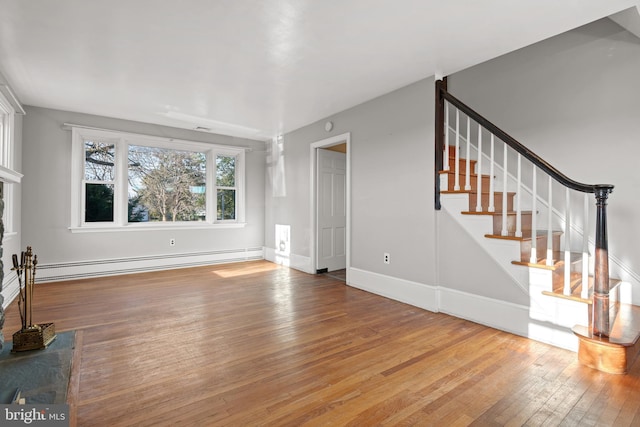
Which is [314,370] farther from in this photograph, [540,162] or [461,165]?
[461,165]

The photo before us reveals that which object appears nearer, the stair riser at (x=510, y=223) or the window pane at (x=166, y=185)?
the stair riser at (x=510, y=223)

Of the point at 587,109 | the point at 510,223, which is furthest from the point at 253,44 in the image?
the point at 587,109

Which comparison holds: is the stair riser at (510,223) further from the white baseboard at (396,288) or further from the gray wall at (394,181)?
the white baseboard at (396,288)

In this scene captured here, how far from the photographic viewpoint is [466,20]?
233cm

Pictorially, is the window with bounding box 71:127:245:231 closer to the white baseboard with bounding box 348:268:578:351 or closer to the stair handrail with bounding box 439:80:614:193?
the white baseboard with bounding box 348:268:578:351

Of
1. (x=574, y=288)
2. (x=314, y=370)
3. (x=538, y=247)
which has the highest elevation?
(x=538, y=247)

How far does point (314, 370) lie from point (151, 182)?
4.57 meters

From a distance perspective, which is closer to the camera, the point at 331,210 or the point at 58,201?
the point at 58,201

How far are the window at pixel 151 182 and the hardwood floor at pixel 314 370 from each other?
1.86 meters

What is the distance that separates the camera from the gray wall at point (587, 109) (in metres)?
2.92

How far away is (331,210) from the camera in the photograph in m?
5.33

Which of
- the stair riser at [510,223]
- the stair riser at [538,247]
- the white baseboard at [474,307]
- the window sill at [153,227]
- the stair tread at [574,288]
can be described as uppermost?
the stair riser at [510,223]

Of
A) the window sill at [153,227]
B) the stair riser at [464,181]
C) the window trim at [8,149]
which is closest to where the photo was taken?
the stair riser at [464,181]

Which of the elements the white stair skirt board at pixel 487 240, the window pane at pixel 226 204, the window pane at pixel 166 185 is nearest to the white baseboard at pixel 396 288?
the white stair skirt board at pixel 487 240
